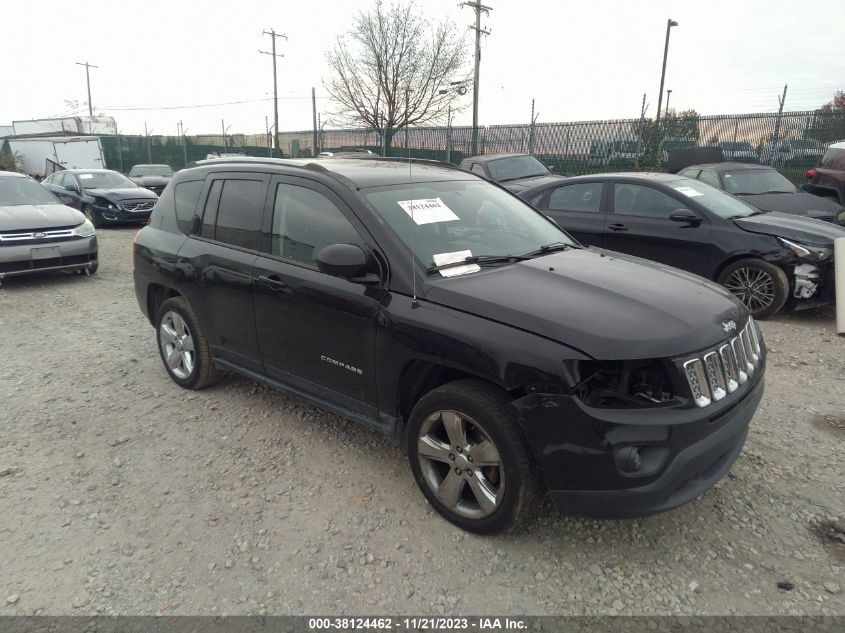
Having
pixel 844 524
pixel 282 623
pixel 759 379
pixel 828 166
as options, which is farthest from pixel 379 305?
pixel 828 166

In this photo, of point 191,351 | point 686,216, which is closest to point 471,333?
point 191,351

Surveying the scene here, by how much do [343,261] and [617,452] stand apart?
1.54m

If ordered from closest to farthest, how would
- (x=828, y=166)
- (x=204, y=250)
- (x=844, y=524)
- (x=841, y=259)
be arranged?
(x=844, y=524) < (x=204, y=250) < (x=841, y=259) < (x=828, y=166)

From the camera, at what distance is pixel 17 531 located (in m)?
2.87

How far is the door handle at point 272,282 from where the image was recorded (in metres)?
3.40

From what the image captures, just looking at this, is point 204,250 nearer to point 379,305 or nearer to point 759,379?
point 379,305

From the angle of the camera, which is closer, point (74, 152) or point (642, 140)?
point (642, 140)

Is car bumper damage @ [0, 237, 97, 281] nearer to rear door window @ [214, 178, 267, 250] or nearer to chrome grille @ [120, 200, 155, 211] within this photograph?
rear door window @ [214, 178, 267, 250]

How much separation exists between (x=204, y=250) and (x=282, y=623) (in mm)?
2582

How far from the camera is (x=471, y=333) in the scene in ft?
8.44

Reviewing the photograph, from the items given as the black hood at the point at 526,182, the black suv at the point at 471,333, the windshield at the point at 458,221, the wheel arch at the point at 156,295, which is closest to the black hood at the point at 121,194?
the black hood at the point at 526,182

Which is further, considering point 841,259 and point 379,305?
point 841,259

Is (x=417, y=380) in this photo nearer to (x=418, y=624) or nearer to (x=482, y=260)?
(x=482, y=260)

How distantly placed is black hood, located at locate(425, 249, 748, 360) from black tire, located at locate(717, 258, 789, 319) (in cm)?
337
